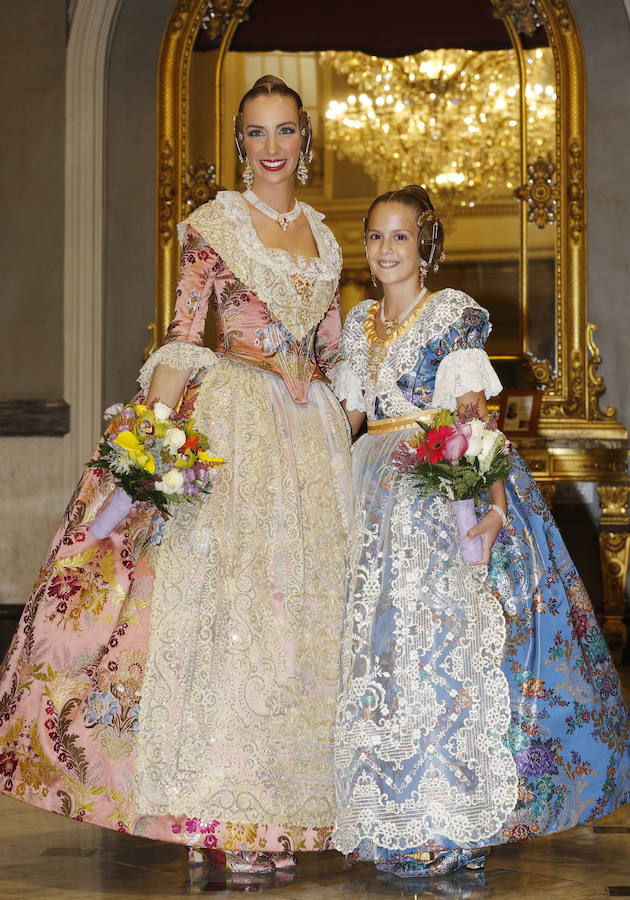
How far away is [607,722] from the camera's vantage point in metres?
2.98

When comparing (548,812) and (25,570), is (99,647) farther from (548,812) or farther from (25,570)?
(25,570)

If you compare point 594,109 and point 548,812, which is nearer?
point 548,812

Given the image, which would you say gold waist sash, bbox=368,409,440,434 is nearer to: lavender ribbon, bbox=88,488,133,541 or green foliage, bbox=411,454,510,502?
green foliage, bbox=411,454,510,502

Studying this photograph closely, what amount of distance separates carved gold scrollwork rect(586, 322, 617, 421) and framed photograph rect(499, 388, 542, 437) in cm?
39

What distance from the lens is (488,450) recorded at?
2.85 m

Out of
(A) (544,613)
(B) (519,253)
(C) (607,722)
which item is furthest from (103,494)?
(B) (519,253)

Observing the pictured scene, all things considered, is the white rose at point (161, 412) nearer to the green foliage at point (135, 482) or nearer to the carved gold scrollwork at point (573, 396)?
the green foliage at point (135, 482)

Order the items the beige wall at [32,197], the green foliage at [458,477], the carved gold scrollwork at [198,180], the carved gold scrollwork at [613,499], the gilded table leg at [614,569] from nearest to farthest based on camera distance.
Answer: the green foliage at [458,477] → the gilded table leg at [614,569] → the carved gold scrollwork at [613,499] → the beige wall at [32,197] → the carved gold scrollwork at [198,180]

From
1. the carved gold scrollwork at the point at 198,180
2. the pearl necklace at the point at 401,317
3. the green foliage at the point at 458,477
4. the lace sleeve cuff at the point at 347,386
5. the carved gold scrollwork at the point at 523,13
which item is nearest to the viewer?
the green foliage at the point at 458,477

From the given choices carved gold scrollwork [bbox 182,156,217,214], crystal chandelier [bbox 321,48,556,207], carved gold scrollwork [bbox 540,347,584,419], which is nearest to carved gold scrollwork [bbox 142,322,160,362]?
carved gold scrollwork [bbox 182,156,217,214]

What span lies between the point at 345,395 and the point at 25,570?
11.4ft

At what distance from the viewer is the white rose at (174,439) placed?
9.19 ft

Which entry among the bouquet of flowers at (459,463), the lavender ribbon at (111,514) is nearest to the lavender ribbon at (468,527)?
the bouquet of flowers at (459,463)

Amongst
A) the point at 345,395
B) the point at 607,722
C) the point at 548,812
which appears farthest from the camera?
the point at 345,395
